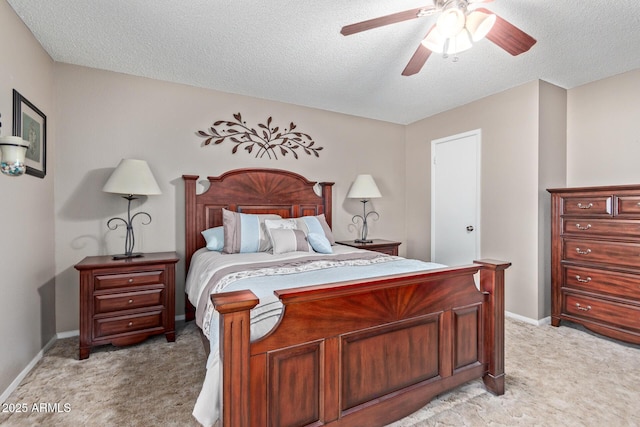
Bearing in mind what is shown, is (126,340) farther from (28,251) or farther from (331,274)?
(331,274)

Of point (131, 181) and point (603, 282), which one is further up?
point (131, 181)

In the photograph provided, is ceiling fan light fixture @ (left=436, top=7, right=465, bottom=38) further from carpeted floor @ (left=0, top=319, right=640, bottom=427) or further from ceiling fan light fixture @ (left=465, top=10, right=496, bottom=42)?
carpeted floor @ (left=0, top=319, right=640, bottom=427)

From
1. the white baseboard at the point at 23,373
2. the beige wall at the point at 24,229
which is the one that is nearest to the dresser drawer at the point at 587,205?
the beige wall at the point at 24,229

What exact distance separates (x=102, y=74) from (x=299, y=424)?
3261 mm

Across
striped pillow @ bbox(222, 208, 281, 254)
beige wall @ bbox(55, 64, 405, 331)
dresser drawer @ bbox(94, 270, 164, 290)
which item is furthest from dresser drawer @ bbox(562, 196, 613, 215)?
dresser drawer @ bbox(94, 270, 164, 290)

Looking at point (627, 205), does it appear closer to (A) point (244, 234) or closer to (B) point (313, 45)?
(B) point (313, 45)

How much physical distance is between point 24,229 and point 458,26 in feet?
10.0

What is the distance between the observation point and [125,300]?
2.48 metres

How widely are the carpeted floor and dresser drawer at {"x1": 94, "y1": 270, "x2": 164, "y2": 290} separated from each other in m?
0.53

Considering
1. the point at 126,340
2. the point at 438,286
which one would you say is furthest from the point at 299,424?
the point at 126,340

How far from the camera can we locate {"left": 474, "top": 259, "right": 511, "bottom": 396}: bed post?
1.87m

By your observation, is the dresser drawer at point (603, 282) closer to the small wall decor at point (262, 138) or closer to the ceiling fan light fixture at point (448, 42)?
the ceiling fan light fixture at point (448, 42)

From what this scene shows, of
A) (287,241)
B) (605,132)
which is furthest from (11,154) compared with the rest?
(605,132)

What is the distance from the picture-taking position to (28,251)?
2.24 metres
